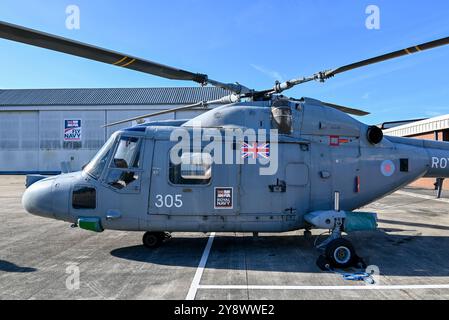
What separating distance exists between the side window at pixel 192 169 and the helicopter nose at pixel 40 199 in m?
2.60

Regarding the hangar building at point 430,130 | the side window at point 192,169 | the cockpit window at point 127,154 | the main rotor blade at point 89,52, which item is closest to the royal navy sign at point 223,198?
the side window at point 192,169

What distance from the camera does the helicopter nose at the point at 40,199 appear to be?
6852 millimetres

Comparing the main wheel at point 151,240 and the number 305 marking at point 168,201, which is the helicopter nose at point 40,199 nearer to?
the main wheel at point 151,240

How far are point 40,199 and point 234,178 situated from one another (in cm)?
408

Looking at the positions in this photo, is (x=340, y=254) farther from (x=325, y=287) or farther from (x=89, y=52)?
(x=89, y=52)

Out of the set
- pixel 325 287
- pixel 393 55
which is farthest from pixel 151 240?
pixel 393 55

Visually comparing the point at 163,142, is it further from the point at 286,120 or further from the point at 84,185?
the point at 286,120

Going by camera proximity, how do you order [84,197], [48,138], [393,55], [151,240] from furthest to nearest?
[48,138] → [151,240] → [84,197] → [393,55]

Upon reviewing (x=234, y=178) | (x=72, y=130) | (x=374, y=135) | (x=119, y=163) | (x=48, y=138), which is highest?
(x=72, y=130)

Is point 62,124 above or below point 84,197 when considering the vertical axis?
above

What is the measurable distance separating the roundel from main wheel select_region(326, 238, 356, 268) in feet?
7.69

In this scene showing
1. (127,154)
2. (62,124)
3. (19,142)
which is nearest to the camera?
(127,154)

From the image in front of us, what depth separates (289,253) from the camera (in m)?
7.01
